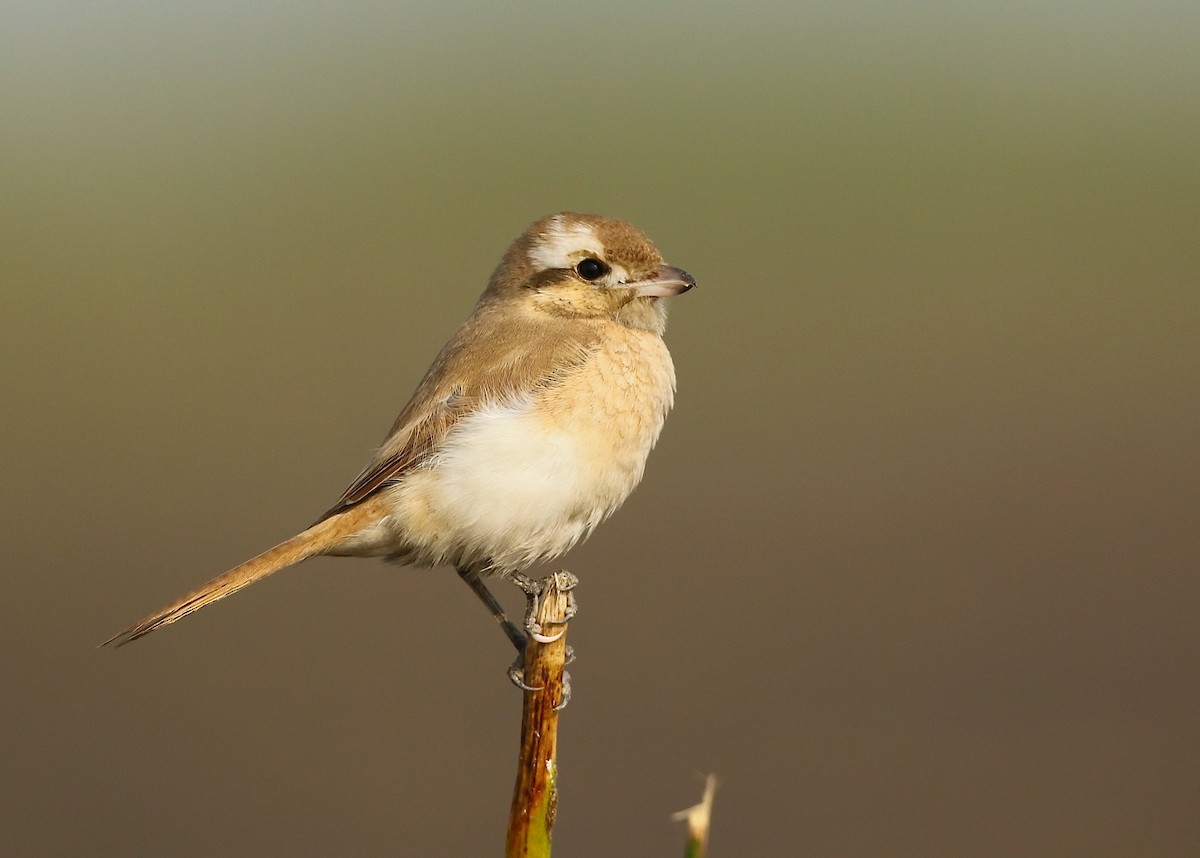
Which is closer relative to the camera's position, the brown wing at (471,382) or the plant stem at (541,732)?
the plant stem at (541,732)

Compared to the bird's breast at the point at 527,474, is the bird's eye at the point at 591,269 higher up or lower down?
higher up

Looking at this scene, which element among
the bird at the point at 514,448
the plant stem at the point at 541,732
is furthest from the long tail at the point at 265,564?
the plant stem at the point at 541,732

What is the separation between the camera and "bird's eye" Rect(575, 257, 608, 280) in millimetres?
5562

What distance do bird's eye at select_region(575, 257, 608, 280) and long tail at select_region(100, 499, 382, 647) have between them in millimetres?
1266

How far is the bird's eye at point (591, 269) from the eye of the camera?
5.56 m

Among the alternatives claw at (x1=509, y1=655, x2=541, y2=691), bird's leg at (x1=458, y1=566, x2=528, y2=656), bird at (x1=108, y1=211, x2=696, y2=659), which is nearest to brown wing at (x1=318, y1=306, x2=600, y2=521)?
bird at (x1=108, y1=211, x2=696, y2=659)

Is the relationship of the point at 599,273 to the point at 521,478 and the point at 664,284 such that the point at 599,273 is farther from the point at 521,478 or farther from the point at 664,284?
the point at 521,478

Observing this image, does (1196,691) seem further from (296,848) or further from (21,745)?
(21,745)

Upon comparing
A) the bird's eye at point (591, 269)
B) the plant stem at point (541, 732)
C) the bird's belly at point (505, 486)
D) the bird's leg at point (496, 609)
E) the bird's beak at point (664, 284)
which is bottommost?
the plant stem at point (541, 732)

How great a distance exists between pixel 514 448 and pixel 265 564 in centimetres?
94

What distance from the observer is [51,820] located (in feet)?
26.9

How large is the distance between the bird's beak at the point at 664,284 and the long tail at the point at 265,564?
135 centimetres

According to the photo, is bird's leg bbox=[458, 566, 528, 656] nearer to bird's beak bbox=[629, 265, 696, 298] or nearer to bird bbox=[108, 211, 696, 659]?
bird bbox=[108, 211, 696, 659]

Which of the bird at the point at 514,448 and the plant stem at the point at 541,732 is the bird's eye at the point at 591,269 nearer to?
the bird at the point at 514,448
